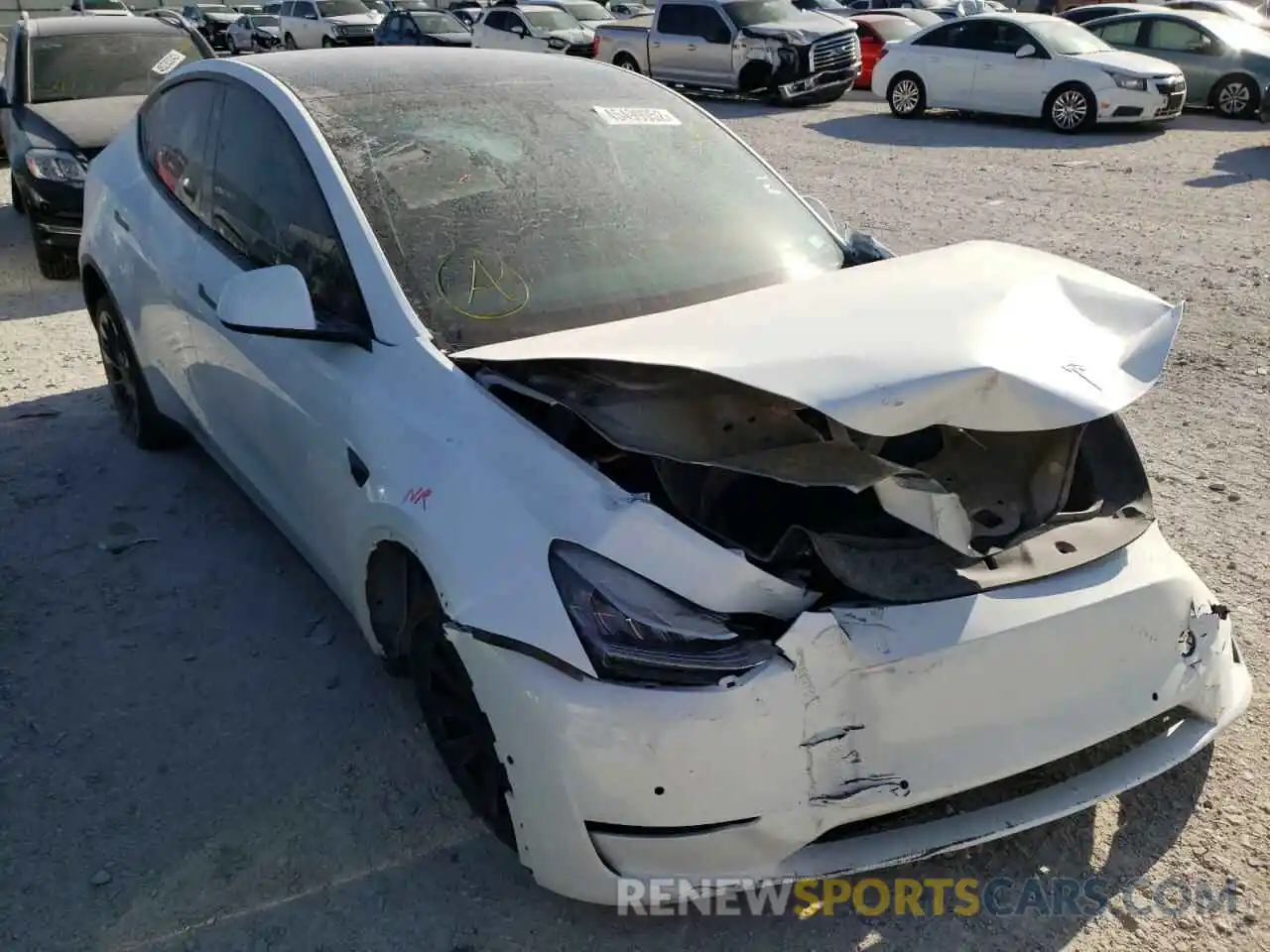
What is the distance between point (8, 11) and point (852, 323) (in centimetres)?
4277

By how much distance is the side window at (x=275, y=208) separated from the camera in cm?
306

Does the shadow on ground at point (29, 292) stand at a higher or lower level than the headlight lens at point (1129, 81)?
lower

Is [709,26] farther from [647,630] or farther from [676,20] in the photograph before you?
[647,630]

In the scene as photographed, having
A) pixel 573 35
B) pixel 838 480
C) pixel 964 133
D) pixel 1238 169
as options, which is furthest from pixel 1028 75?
pixel 838 480

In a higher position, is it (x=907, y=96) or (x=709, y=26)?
(x=709, y=26)

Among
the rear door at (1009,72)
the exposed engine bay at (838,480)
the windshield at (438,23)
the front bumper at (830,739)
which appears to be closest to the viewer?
the front bumper at (830,739)

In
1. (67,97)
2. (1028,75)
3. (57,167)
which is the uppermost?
(67,97)

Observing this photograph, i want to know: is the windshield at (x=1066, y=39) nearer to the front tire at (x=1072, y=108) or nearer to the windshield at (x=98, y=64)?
the front tire at (x=1072, y=108)

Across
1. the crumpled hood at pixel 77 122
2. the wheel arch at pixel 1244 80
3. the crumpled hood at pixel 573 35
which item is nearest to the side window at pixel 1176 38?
the wheel arch at pixel 1244 80

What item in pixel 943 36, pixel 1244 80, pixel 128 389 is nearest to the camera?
pixel 128 389

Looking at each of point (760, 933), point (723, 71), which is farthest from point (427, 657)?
point (723, 71)

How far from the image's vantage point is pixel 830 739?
215 centimetres

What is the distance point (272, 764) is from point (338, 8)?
89.4ft

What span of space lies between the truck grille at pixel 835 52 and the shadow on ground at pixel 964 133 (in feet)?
4.05
